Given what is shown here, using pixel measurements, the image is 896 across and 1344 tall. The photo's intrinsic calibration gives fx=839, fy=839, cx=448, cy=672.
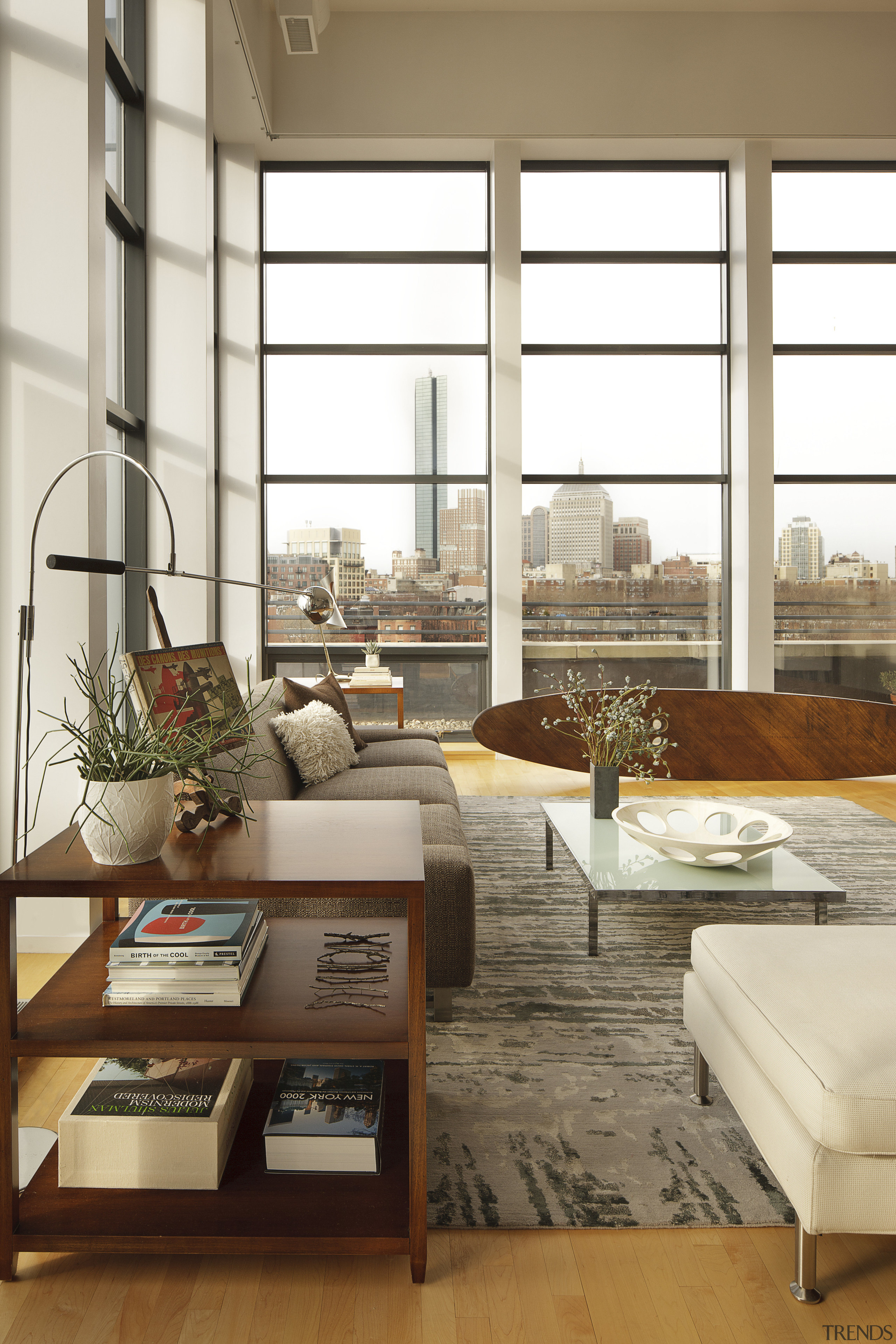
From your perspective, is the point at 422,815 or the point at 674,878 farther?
the point at 422,815

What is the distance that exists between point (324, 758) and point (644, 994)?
145 cm

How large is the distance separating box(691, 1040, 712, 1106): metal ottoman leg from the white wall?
5.81 feet

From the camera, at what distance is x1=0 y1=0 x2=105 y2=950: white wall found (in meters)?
2.52

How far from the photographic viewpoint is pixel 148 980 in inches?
54.2

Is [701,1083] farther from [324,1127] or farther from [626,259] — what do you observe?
[626,259]

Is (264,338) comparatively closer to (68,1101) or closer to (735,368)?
(735,368)

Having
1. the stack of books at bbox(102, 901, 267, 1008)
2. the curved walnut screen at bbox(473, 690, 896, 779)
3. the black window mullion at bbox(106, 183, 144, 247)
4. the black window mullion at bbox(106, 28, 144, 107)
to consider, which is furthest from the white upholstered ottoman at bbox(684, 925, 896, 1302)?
the black window mullion at bbox(106, 28, 144, 107)

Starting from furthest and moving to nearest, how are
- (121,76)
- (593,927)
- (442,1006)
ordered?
(121,76), (593,927), (442,1006)

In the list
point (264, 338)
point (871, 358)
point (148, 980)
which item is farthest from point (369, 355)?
point (148, 980)

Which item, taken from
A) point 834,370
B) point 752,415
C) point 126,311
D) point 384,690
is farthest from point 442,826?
point 834,370

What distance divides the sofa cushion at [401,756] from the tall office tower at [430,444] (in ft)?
8.20

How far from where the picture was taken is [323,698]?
3.65 meters

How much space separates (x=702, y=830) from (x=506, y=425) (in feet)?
12.3

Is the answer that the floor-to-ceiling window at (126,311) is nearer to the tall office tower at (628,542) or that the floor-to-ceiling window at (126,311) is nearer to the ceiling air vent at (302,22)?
the ceiling air vent at (302,22)
